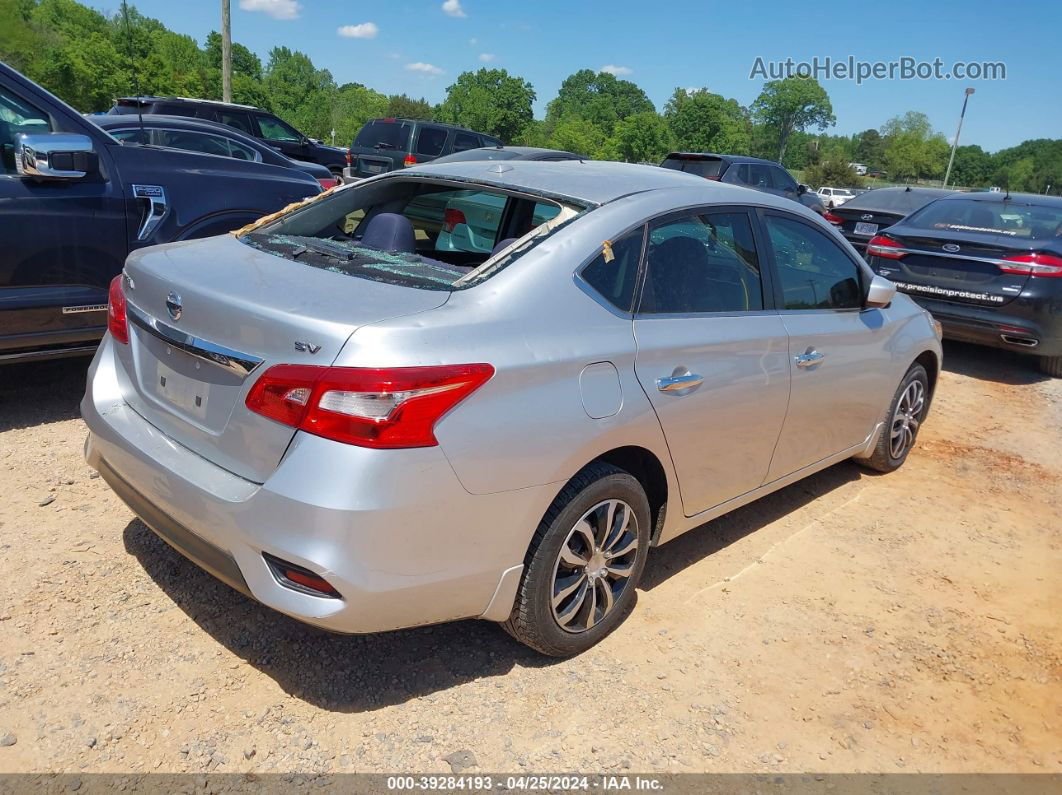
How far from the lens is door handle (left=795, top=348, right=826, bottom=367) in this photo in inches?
146

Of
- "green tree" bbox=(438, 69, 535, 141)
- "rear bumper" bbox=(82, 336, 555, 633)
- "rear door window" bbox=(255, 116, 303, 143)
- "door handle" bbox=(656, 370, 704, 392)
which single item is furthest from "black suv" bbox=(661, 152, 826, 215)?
"green tree" bbox=(438, 69, 535, 141)

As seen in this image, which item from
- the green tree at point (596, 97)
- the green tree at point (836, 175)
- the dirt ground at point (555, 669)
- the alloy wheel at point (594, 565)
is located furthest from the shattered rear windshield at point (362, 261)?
the green tree at point (596, 97)

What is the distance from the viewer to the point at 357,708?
267cm

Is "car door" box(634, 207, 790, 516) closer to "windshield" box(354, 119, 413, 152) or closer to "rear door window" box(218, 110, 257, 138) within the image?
"windshield" box(354, 119, 413, 152)

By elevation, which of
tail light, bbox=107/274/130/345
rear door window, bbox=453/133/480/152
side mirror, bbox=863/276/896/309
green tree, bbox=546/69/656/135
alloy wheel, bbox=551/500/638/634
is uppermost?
green tree, bbox=546/69/656/135

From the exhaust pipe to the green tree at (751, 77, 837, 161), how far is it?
366 feet

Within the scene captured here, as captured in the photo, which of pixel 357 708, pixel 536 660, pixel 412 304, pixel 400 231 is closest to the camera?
pixel 412 304

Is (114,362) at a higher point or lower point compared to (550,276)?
lower

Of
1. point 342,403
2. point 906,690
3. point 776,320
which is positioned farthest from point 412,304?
point 906,690

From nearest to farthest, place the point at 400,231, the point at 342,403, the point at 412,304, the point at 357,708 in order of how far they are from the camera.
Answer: the point at 342,403 → the point at 412,304 → the point at 357,708 → the point at 400,231

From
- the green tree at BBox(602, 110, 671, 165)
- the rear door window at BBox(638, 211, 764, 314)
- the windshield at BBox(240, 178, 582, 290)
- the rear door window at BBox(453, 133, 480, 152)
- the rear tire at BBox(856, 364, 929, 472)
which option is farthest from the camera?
the green tree at BBox(602, 110, 671, 165)

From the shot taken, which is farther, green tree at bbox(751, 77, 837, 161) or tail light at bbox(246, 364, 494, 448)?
green tree at bbox(751, 77, 837, 161)

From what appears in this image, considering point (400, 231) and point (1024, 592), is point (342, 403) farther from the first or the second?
point (1024, 592)

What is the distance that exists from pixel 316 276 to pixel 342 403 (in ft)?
2.19
